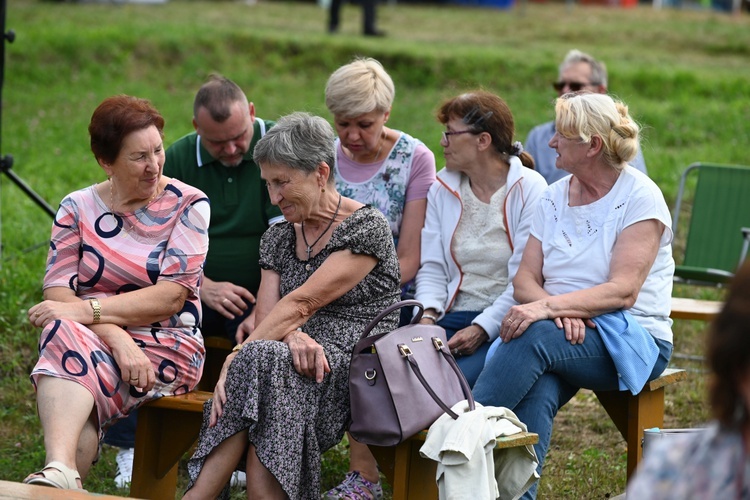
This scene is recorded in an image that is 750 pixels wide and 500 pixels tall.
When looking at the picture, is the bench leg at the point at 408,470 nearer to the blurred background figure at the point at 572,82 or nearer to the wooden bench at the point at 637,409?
the wooden bench at the point at 637,409

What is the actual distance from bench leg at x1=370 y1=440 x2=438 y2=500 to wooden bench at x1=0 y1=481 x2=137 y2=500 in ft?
2.88

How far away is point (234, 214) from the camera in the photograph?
164 inches

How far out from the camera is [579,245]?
3.53 meters

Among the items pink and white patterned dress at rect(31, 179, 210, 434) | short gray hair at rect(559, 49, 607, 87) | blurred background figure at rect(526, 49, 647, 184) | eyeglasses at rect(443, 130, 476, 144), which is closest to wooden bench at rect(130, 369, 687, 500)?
pink and white patterned dress at rect(31, 179, 210, 434)

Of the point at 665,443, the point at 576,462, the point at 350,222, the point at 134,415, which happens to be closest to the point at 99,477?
the point at 134,415

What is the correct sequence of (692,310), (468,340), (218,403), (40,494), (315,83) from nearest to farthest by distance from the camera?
(40,494) < (218,403) < (468,340) < (692,310) < (315,83)

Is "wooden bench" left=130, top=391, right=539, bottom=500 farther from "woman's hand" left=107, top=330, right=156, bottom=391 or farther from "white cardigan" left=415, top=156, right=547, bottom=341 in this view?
"white cardigan" left=415, top=156, right=547, bottom=341

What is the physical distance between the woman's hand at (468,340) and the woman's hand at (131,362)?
109cm

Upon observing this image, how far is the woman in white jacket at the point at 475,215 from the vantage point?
385 cm

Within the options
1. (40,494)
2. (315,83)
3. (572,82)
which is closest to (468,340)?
(40,494)

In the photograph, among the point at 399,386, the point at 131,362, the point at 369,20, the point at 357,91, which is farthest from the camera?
the point at 369,20

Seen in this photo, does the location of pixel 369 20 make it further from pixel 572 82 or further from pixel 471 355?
pixel 471 355

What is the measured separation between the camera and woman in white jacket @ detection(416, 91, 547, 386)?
12.6 feet

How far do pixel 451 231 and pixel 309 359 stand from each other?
3.30 feet
